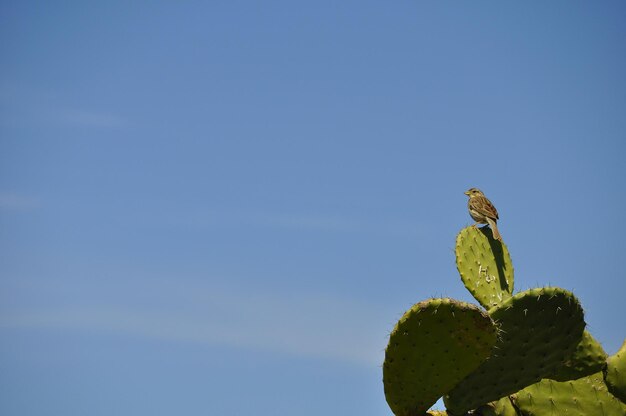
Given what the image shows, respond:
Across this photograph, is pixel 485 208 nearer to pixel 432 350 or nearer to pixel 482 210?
pixel 482 210

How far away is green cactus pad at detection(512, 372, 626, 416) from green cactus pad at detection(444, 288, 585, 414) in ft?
1.83

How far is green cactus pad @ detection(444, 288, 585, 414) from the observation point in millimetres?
5289

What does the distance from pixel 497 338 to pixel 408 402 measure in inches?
24.3

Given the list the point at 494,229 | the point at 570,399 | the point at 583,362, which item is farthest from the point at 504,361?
the point at 494,229

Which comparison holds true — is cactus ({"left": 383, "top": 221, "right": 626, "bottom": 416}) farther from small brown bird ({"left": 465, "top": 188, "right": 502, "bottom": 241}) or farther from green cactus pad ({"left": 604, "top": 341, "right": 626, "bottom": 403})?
small brown bird ({"left": 465, "top": 188, "right": 502, "bottom": 241})

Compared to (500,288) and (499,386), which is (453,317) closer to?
(499,386)

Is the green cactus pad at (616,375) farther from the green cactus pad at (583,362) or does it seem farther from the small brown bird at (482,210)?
the small brown bird at (482,210)

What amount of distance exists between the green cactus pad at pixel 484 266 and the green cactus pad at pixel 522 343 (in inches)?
37.3

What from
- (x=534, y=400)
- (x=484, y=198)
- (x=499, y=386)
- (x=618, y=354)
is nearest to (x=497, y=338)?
(x=499, y=386)

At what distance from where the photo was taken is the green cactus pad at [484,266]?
254 inches

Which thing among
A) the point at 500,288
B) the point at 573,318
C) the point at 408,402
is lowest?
the point at 408,402

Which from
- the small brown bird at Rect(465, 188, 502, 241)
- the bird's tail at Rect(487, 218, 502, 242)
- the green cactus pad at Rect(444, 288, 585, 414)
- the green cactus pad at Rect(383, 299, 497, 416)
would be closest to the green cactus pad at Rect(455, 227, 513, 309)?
the bird's tail at Rect(487, 218, 502, 242)

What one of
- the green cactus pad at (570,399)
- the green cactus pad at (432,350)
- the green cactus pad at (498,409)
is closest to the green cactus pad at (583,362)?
the green cactus pad at (570,399)

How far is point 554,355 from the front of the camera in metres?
5.53
